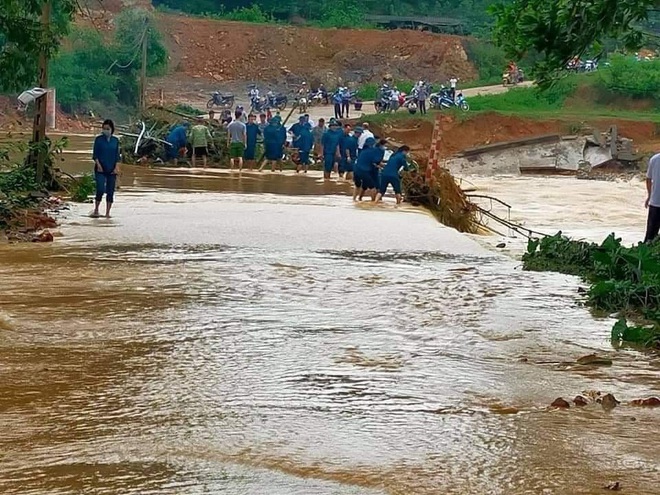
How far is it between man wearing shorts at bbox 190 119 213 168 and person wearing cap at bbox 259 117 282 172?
148 cm

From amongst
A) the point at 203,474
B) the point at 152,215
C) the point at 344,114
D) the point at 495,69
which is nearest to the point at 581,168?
the point at 344,114

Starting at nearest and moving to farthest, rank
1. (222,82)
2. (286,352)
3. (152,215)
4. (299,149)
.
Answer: (286,352)
(152,215)
(299,149)
(222,82)

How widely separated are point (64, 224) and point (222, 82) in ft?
204

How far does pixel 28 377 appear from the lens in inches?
341

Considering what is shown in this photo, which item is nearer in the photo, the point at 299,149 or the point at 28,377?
the point at 28,377

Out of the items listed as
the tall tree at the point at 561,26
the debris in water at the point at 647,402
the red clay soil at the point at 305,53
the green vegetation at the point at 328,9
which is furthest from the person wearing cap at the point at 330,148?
the green vegetation at the point at 328,9

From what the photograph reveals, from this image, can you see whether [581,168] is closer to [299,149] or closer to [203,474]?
[299,149]

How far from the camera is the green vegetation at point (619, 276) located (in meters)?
11.1

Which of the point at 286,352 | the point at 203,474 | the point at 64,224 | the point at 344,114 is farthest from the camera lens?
the point at 344,114

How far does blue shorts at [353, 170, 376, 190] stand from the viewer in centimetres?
2325

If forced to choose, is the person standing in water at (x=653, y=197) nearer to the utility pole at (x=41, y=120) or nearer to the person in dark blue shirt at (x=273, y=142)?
the utility pole at (x=41, y=120)

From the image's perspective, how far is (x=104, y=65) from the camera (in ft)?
226

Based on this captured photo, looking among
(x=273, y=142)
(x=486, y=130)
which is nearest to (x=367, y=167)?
(x=273, y=142)

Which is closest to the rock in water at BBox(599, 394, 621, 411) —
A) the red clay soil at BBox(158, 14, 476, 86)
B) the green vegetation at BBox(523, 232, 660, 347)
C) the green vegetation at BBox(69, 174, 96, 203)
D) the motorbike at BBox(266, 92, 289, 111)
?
the green vegetation at BBox(523, 232, 660, 347)
